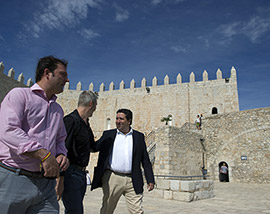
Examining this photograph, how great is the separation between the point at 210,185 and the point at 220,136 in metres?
9.19

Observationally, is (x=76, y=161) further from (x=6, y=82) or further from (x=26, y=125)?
(x=6, y=82)

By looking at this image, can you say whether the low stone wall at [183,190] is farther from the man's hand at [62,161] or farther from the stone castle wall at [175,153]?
the man's hand at [62,161]

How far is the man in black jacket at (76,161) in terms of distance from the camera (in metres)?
2.05

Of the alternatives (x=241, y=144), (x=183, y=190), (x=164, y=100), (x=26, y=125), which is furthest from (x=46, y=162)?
(x=164, y=100)

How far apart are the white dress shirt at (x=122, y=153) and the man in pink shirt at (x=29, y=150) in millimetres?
1246

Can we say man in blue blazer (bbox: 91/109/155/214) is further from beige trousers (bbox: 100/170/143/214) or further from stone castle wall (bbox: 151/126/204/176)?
stone castle wall (bbox: 151/126/204/176)

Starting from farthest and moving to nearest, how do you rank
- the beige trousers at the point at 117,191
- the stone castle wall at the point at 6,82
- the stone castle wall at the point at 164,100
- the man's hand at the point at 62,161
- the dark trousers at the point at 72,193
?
1. the stone castle wall at the point at 164,100
2. the stone castle wall at the point at 6,82
3. the beige trousers at the point at 117,191
4. the dark trousers at the point at 72,193
5. the man's hand at the point at 62,161

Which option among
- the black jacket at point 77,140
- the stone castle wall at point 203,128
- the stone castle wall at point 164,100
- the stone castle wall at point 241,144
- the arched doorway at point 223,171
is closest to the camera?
the black jacket at point 77,140

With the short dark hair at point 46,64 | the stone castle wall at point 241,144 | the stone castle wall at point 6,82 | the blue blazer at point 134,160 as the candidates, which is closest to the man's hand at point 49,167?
the short dark hair at point 46,64

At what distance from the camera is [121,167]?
9.16ft

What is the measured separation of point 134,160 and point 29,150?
5.68ft

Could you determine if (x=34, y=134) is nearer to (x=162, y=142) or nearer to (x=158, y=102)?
(x=162, y=142)

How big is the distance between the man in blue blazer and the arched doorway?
13384 millimetres

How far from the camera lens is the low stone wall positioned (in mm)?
6133
